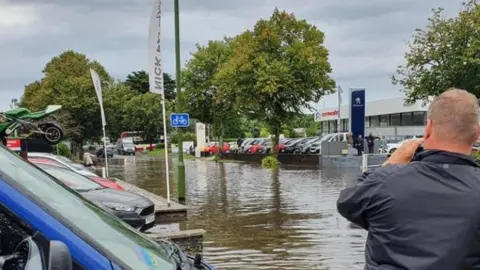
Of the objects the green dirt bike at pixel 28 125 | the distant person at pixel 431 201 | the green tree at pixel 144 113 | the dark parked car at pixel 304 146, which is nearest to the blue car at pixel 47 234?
the distant person at pixel 431 201

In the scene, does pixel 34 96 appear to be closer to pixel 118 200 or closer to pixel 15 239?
pixel 118 200

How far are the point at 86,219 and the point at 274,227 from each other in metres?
8.77

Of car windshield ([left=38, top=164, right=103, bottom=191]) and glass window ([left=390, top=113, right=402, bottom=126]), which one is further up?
glass window ([left=390, top=113, right=402, bottom=126])

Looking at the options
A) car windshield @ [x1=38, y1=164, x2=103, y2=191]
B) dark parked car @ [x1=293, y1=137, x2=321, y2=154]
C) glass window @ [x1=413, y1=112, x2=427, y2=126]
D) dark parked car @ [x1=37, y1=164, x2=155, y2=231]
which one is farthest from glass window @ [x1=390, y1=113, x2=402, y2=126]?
dark parked car @ [x1=37, y1=164, x2=155, y2=231]

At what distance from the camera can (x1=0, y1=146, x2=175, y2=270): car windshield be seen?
2.14m

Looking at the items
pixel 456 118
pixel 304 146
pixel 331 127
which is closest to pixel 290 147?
pixel 304 146

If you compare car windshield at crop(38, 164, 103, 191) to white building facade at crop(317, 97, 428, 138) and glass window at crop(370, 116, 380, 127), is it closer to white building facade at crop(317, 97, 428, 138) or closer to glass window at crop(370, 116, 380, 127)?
white building facade at crop(317, 97, 428, 138)

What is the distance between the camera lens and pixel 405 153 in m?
2.63

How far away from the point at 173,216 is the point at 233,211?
1.80 meters

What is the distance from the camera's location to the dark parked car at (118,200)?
8.26 metres

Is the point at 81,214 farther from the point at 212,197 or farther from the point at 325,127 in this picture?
the point at 325,127

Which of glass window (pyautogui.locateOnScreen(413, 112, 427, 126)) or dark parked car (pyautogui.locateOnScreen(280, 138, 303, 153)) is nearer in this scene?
dark parked car (pyautogui.locateOnScreen(280, 138, 303, 153))

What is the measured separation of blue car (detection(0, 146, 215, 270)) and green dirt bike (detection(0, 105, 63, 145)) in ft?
18.8

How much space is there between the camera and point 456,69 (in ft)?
85.5
